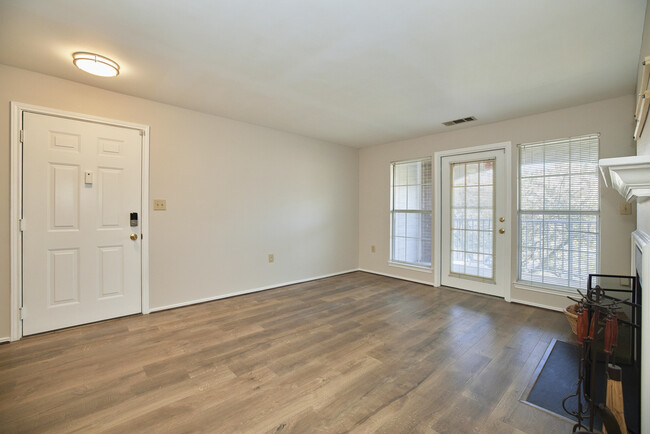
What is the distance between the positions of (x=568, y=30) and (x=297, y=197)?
11.6 feet

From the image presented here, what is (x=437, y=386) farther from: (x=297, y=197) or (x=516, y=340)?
(x=297, y=197)

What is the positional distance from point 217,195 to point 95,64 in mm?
→ 1768

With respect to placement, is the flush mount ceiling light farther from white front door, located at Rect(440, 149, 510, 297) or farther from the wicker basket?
the wicker basket

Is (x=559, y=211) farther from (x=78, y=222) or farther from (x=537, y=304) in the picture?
(x=78, y=222)

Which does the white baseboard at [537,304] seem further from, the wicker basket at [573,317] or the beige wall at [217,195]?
the beige wall at [217,195]

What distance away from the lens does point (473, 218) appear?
161 inches

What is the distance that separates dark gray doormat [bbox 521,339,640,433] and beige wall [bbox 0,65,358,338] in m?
3.26

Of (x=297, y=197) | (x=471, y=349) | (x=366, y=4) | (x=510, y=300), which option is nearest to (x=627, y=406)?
(x=471, y=349)

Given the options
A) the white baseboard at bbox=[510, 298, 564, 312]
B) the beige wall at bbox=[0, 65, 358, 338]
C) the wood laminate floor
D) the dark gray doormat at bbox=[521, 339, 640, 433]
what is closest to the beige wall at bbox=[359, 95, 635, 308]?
the white baseboard at bbox=[510, 298, 564, 312]

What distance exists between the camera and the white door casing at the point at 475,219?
12.4 ft

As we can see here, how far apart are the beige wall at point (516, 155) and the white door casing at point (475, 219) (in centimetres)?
12

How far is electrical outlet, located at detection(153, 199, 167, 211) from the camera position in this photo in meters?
3.25

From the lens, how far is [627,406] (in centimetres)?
167

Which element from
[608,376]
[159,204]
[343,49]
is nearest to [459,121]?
[343,49]
